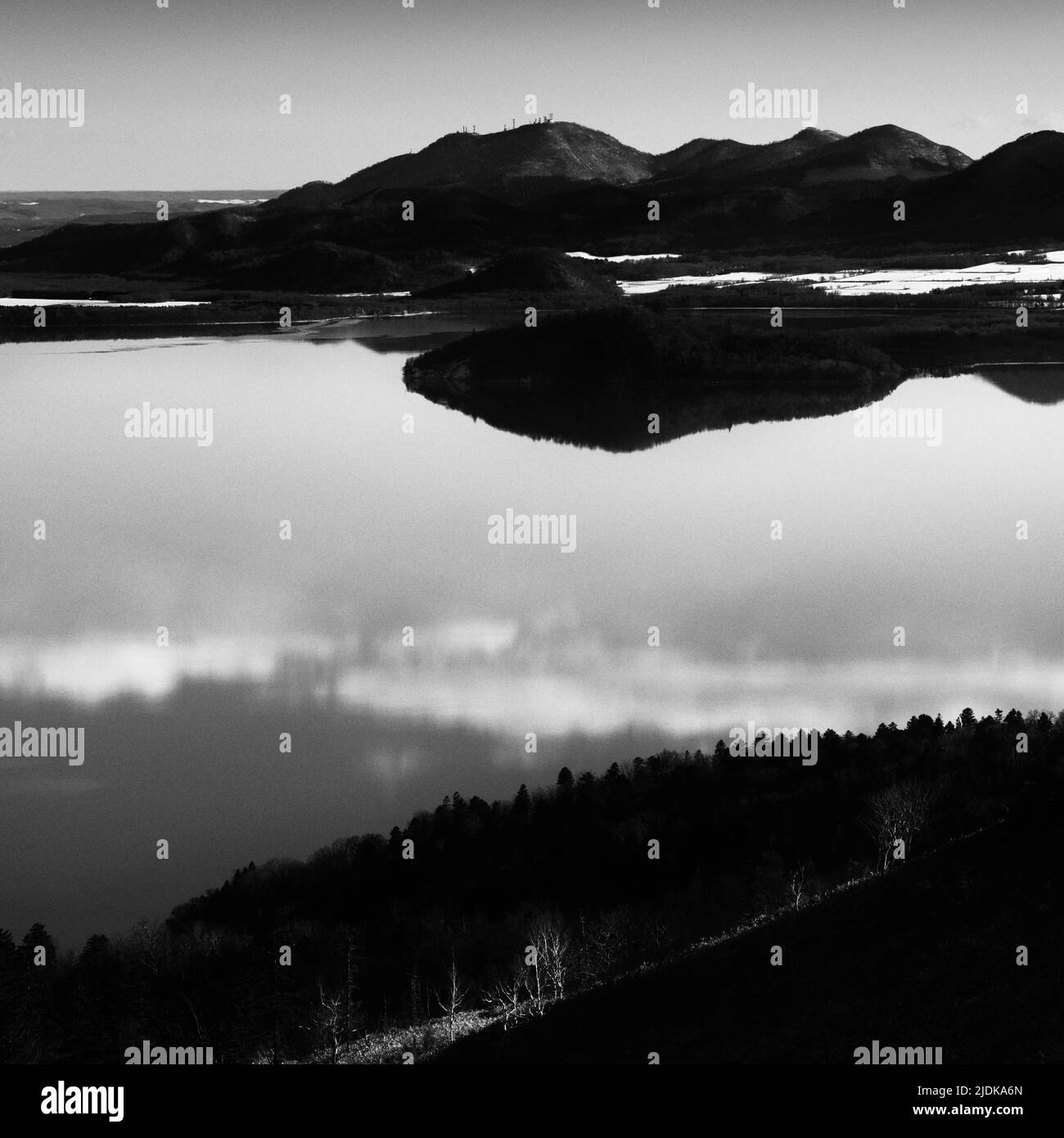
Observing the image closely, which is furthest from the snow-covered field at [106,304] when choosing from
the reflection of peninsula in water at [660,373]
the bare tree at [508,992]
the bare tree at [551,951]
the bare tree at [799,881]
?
the bare tree at [508,992]

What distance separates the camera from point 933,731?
91.6 feet

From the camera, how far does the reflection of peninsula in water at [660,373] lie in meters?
71.5

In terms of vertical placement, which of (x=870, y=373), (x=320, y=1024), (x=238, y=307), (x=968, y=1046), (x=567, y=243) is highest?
(x=567, y=243)

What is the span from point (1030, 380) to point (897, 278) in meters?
66.4

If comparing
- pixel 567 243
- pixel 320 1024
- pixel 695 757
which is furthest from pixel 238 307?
pixel 320 1024

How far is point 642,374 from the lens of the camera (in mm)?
80562

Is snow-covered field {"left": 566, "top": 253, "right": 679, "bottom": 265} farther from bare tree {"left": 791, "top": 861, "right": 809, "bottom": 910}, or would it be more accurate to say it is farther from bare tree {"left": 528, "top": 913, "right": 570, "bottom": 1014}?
bare tree {"left": 528, "top": 913, "right": 570, "bottom": 1014}

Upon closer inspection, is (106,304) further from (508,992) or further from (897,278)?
(508,992)

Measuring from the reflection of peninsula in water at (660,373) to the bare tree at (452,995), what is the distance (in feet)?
160

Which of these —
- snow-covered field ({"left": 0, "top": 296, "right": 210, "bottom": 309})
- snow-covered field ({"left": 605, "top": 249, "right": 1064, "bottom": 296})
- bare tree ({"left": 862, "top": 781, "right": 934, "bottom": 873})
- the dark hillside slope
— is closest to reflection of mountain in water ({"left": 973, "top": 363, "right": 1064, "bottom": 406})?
snow-covered field ({"left": 605, "top": 249, "right": 1064, "bottom": 296})

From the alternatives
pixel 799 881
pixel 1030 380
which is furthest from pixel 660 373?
pixel 799 881

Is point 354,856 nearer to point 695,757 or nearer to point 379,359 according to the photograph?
point 695,757

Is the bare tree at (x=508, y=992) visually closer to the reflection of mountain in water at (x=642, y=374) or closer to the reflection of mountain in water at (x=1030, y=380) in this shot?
the reflection of mountain in water at (x=642, y=374)
